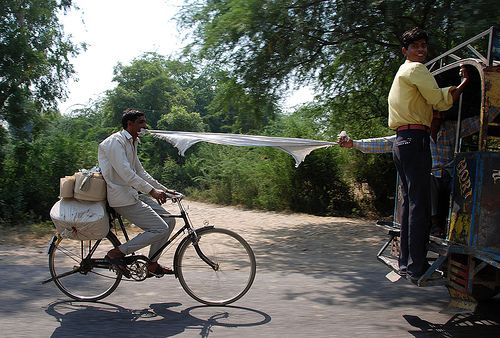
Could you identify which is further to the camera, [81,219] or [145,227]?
[145,227]

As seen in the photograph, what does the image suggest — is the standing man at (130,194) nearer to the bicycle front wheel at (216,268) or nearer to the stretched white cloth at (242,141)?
the bicycle front wheel at (216,268)

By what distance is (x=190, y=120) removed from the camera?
101 ft

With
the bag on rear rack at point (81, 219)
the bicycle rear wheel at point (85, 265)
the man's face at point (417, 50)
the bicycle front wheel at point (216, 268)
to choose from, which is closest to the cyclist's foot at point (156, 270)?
the bicycle front wheel at point (216, 268)

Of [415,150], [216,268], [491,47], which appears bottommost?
[216,268]

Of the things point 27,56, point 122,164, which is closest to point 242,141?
point 122,164

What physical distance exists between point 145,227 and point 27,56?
26.6ft

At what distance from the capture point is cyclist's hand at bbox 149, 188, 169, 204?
4867 mm

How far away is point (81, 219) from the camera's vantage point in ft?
16.0

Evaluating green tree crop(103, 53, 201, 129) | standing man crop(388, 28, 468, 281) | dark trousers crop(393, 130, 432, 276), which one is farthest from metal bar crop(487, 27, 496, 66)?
green tree crop(103, 53, 201, 129)

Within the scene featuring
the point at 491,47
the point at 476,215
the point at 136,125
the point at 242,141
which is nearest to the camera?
the point at 476,215

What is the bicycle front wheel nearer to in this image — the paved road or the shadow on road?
the paved road

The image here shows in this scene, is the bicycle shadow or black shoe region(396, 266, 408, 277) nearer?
the bicycle shadow

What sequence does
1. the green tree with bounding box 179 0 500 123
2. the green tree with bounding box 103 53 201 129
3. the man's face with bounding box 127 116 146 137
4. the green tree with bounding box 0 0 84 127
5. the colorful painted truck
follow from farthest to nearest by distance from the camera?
the green tree with bounding box 103 53 201 129 → the green tree with bounding box 0 0 84 127 → the green tree with bounding box 179 0 500 123 → the man's face with bounding box 127 116 146 137 → the colorful painted truck

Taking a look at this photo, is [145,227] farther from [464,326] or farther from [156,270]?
[464,326]
